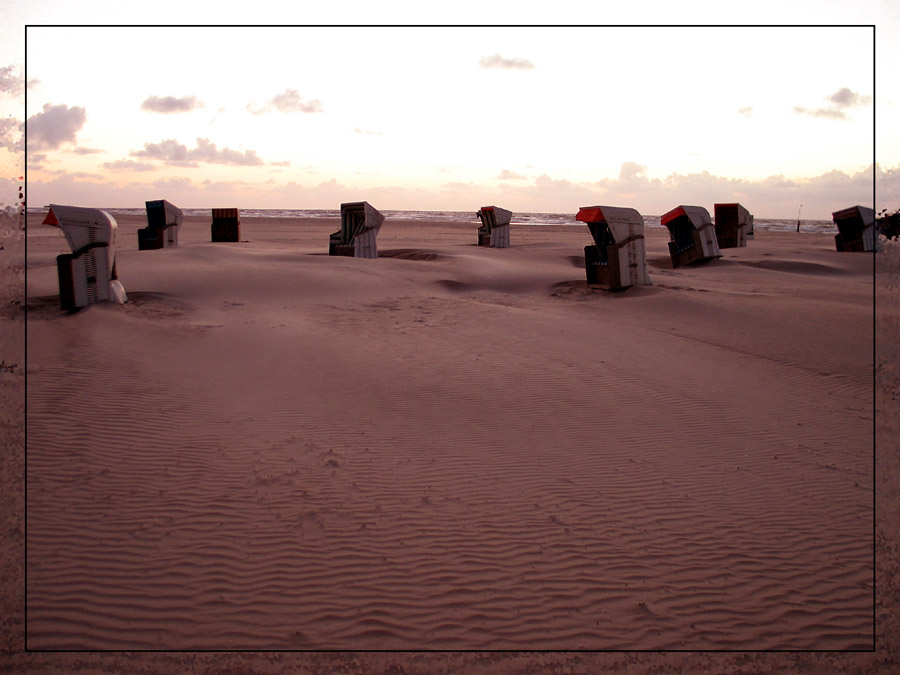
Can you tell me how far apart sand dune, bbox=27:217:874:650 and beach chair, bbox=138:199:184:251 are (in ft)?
39.7

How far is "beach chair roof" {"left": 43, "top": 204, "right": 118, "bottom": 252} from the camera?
11.0 meters

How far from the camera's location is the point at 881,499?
5.50 metres

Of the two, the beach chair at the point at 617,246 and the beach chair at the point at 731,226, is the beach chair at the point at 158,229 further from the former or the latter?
the beach chair at the point at 731,226

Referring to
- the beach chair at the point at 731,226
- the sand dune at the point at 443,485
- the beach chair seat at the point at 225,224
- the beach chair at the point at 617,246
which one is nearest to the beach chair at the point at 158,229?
the beach chair seat at the point at 225,224

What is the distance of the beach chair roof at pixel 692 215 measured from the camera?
67.9 feet

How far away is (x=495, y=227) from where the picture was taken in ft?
98.2

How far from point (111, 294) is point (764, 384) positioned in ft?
37.6

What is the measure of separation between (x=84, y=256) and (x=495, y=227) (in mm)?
20911

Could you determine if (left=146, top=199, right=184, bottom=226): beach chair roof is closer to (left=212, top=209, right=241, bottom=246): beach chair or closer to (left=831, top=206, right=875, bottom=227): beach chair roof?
(left=212, top=209, right=241, bottom=246): beach chair

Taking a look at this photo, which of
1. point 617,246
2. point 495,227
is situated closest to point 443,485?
point 617,246

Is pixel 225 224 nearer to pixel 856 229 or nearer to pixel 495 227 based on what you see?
pixel 495 227

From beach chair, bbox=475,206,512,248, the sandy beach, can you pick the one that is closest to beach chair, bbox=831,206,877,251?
beach chair, bbox=475,206,512,248

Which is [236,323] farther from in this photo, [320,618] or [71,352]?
[320,618]

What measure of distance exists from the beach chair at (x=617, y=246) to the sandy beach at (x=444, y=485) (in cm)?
398
